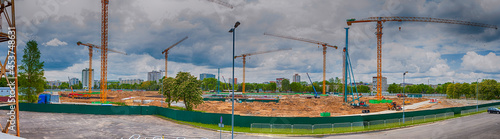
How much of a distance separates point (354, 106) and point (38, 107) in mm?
70661

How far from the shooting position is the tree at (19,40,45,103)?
60094 millimetres

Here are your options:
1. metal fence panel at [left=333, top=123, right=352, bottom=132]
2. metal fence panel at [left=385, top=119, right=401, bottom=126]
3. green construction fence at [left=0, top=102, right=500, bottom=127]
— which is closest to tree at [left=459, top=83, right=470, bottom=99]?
green construction fence at [left=0, top=102, right=500, bottom=127]

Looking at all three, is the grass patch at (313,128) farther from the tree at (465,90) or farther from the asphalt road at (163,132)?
the tree at (465,90)

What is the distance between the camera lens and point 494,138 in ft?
94.8

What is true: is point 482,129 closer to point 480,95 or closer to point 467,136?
point 467,136

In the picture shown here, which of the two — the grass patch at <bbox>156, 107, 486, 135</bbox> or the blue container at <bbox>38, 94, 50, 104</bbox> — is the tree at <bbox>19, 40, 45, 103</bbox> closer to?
the blue container at <bbox>38, 94, 50, 104</bbox>

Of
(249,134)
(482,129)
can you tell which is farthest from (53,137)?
(482,129)

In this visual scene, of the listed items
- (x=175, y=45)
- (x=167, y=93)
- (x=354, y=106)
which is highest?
(x=175, y=45)

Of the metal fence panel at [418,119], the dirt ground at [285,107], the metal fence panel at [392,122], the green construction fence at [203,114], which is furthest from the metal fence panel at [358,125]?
the dirt ground at [285,107]

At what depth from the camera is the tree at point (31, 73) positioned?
60094 mm

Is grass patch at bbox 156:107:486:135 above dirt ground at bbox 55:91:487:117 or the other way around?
above

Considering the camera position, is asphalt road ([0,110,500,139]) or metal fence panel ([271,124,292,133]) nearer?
asphalt road ([0,110,500,139])

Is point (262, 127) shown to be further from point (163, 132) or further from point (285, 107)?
point (285, 107)

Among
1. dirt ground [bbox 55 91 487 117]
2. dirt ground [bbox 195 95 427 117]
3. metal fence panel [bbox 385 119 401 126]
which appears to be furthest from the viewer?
dirt ground [bbox 55 91 487 117]
